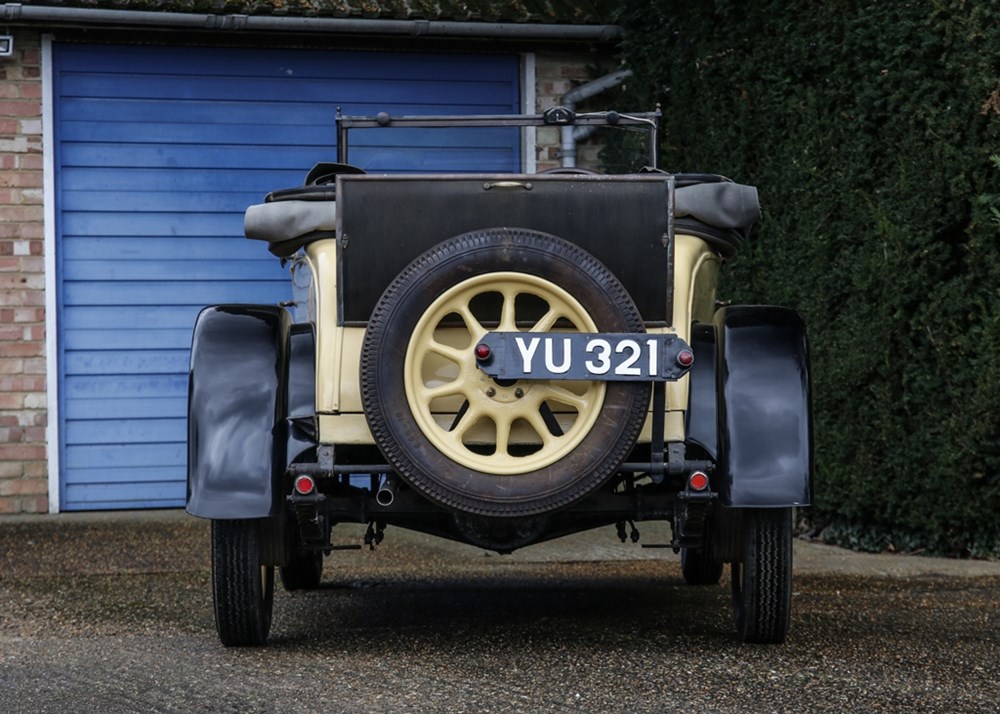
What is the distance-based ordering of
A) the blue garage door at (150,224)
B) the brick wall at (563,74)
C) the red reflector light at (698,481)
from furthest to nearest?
the brick wall at (563,74) → the blue garage door at (150,224) → the red reflector light at (698,481)

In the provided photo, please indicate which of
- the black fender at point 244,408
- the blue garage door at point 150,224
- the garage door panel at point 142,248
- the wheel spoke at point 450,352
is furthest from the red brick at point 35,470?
the wheel spoke at point 450,352

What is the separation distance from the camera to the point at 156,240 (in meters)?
9.47

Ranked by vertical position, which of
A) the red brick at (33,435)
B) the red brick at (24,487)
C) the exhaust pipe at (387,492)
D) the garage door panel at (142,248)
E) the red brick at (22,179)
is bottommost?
the red brick at (24,487)

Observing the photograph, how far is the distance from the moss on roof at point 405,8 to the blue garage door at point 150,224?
0.44m

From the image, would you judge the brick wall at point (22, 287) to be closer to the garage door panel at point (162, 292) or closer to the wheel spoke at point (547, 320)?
the garage door panel at point (162, 292)

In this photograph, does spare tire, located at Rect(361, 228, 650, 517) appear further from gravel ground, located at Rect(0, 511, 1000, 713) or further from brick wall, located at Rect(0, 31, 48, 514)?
brick wall, located at Rect(0, 31, 48, 514)

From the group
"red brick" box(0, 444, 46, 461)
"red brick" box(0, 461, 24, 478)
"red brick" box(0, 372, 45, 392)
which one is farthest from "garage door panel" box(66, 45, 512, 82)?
"red brick" box(0, 461, 24, 478)

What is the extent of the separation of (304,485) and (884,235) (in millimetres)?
3547

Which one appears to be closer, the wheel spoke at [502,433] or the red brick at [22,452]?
the wheel spoke at [502,433]

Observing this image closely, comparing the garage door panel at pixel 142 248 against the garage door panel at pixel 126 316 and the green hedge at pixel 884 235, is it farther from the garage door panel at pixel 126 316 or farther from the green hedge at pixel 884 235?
the green hedge at pixel 884 235

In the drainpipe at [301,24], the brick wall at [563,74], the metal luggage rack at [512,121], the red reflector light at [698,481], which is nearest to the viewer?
the red reflector light at [698,481]

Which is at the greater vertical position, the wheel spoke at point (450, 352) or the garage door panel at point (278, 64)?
the garage door panel at point (278, 64)

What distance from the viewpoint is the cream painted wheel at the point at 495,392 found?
4430 mm

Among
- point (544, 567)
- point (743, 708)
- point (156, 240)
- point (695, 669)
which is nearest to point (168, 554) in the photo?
point (544, 567)
